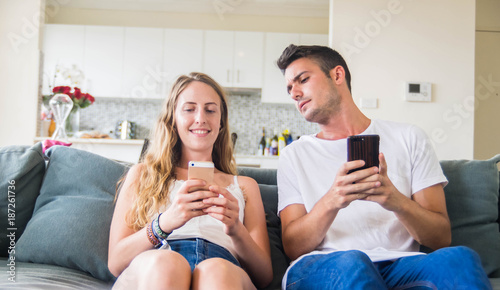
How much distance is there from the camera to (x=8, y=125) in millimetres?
4293

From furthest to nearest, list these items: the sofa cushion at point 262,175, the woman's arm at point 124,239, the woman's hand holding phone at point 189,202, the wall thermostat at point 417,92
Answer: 1. the wall thermostat at point 417,92
2. the sofa cushion at point 262,175
3. the woman's arm at point 124,239
4. the woman's hand holding phone at point 189,202

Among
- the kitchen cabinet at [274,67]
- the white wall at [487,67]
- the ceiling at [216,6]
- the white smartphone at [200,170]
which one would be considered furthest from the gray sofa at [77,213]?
the ceiling at [216,6]

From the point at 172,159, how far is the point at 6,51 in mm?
3770

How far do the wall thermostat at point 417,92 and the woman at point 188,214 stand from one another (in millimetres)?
2742

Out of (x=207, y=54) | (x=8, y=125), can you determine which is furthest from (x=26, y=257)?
(x=207, y=54)

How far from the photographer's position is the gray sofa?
129cm

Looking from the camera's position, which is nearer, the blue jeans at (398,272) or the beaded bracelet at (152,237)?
the blue jeans at (398,272)

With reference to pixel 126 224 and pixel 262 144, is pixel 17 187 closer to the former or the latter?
pixel 126 224

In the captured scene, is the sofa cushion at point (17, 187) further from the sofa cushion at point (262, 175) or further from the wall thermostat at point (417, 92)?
the wall thermostat at point (417, 92)

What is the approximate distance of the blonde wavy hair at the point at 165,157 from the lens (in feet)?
4.16

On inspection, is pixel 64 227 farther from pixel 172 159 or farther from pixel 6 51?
pixel 6 51

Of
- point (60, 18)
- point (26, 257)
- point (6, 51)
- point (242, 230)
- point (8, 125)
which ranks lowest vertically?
point (26, 257)

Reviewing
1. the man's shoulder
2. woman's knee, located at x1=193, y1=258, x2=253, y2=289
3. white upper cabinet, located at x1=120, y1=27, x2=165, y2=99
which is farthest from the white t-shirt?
white upper cabinet, located at x1=120, y1=27, x2=165, y2=99

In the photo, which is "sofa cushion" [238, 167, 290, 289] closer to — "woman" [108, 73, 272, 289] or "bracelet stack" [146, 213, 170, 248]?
"woman" [108, 73, 272, 289]
